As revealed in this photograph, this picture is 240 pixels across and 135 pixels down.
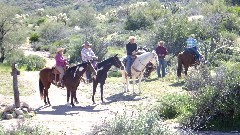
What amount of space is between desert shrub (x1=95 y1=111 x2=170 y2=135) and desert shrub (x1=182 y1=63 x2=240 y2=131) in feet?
10.6

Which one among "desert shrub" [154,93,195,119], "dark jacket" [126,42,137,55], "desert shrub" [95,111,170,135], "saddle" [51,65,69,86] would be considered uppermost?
"dark jacket" [126,42,137,55]

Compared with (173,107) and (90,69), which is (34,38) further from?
(173,107)

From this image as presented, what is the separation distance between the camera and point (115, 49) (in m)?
34.5

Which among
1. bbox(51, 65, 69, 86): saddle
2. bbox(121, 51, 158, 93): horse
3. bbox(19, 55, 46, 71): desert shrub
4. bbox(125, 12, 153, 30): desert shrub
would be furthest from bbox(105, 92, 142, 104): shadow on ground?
bbox(125, 12, 153, 30): desert shrub

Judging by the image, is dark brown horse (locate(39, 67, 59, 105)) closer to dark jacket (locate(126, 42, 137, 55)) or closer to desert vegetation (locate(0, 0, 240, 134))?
dark jacket (locate(126, 42, 137, 55))

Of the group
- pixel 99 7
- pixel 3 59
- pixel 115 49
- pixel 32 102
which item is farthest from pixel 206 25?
pixel 99 7

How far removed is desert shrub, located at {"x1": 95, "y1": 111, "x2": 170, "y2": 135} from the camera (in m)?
8.26

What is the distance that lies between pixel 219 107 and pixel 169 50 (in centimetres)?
1652

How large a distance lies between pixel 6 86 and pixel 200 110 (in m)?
11.2

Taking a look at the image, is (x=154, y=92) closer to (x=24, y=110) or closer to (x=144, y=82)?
(x=144, y=82)

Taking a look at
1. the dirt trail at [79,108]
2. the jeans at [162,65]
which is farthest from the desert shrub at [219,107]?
the jeans at [162,65]

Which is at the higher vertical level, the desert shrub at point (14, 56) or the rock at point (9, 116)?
the desert shrub at point (14, 56)

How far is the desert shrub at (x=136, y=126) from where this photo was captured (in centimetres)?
826

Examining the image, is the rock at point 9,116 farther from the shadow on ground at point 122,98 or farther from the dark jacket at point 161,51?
the dark jacket at point 161,51
